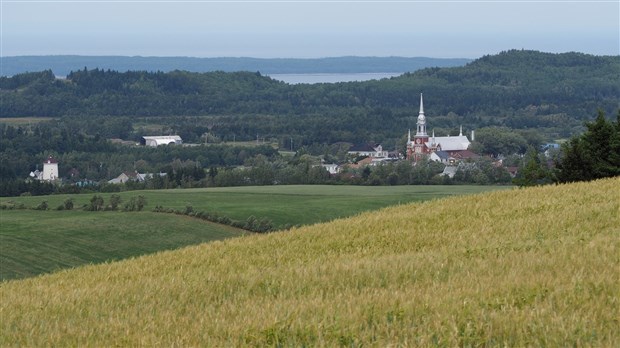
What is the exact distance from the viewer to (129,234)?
58.6 meters

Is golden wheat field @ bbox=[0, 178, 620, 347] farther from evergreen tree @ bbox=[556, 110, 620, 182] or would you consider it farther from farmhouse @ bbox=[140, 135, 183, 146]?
farmhouse @ bbox=[140, 135, 183, 146]

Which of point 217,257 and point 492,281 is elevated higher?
point 492,281

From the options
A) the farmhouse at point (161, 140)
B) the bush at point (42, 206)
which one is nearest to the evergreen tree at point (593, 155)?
the bush at point (42, 206)

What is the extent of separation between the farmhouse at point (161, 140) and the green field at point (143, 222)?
98.3 meters

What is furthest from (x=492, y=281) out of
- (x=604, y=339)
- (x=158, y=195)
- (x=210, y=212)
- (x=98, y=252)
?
(x=158, y=195)

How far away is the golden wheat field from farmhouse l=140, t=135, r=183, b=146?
16615 centimetres

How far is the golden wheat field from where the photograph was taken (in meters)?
9.85

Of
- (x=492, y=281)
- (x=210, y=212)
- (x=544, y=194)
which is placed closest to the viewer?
(x=492, y=281)

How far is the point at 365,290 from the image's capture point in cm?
1201

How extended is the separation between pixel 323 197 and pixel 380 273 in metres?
69.8

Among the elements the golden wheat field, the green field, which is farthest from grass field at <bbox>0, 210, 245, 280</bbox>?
the golden wheat field

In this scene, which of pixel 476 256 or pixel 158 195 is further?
pixel 158 195

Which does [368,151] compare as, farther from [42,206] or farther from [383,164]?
[42,206]

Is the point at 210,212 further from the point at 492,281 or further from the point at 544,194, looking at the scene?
the point at 492,281
